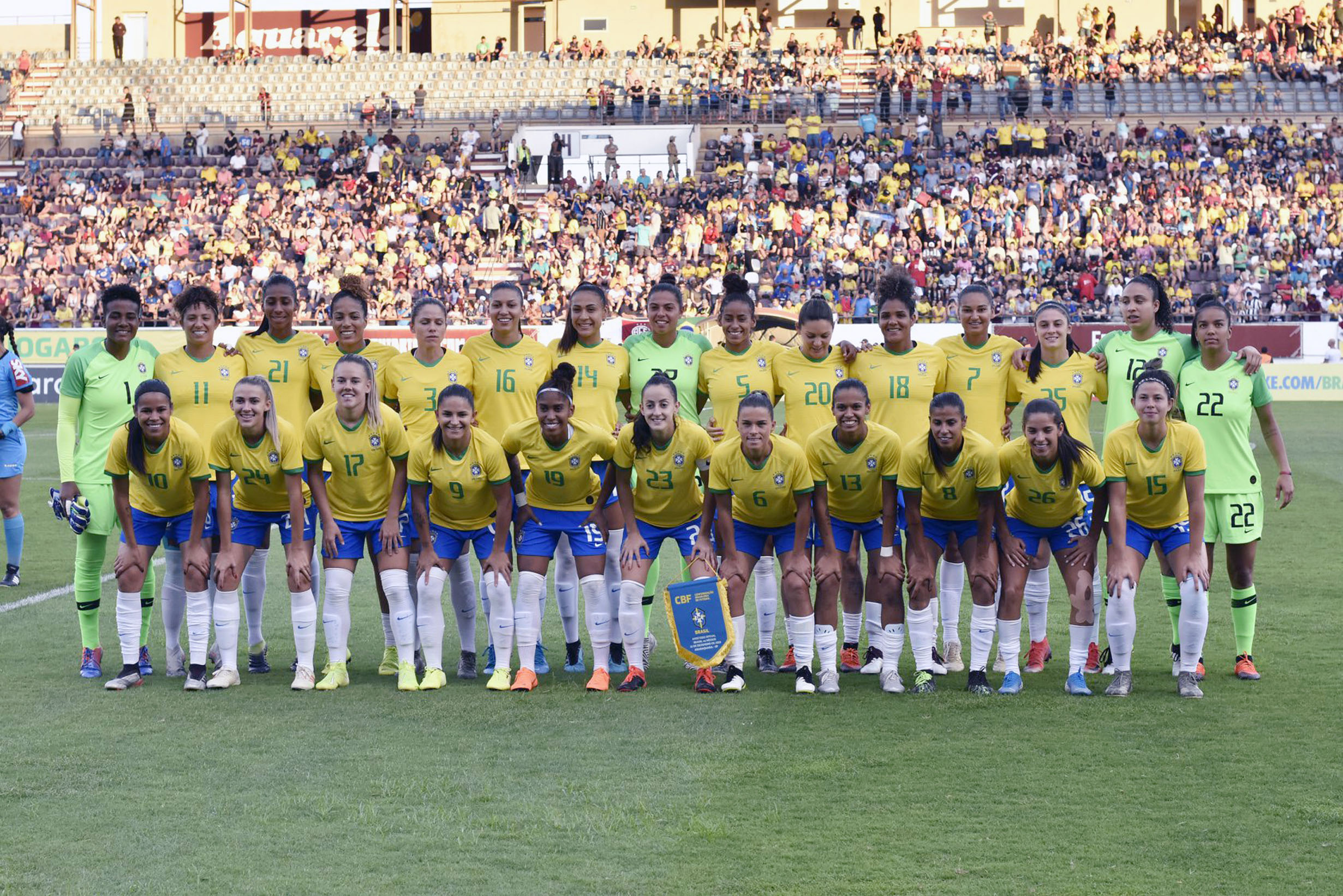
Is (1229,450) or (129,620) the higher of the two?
(1229,450)

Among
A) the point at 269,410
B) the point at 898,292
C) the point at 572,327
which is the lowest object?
the point at 269,410

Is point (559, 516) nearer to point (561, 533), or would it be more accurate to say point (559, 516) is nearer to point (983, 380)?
point (561, 533)

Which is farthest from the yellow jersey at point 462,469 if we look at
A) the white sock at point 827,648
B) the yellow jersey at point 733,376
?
the white sock at point 827,648

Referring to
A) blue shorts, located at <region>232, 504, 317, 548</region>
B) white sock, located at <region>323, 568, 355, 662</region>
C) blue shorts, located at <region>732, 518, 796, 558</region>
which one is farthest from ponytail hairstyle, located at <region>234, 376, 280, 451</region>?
blue shorts, located at <region>732, 518, 796, 558</region>

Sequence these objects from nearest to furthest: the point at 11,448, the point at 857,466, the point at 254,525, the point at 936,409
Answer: the point at 936,409
the point at 857,466
the point at 254,525
the point at 11,448

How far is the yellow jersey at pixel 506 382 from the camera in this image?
8461mm

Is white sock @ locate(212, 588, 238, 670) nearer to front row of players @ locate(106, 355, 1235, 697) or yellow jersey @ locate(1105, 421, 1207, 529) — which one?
front row of players @ locate(106, 355, 1235, 697)

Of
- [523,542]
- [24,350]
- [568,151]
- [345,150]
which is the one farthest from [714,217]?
[523,542]

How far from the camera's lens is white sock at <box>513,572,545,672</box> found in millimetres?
7734

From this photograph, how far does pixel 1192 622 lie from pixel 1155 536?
484 mm

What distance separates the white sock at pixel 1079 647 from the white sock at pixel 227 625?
4149mm

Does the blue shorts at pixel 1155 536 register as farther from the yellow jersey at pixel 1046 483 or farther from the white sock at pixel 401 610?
the white sock at pixel 401 610

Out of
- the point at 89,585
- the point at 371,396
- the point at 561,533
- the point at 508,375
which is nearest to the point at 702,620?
the point at 561,533

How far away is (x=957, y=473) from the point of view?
7.43 m
